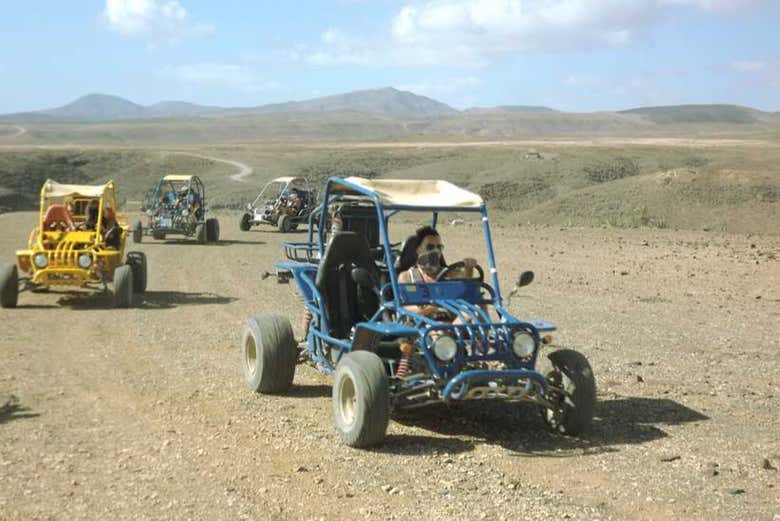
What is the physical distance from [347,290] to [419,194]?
1.05m

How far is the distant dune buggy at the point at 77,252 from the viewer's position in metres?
14.4

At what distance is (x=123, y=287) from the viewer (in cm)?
1439

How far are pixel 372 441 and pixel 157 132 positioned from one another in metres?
172

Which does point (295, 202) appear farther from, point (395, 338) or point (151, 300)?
point (395, 338)

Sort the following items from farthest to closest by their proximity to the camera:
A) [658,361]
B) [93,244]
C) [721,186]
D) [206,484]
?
[721,186], [93,244], [658,361], [206,484]

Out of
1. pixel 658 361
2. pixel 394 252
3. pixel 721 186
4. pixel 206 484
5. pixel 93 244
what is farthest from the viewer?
pixel 721 186

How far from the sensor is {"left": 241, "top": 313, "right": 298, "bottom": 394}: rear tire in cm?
876

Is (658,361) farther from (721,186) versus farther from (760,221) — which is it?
(721,186)

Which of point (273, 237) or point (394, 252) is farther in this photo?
point (273, 237)

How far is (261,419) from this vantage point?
8.00 meters

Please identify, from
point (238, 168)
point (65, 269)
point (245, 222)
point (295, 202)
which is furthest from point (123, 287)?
point (238, 168)

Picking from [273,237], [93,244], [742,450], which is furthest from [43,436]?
[273,237]

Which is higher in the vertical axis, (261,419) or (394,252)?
(394,252)

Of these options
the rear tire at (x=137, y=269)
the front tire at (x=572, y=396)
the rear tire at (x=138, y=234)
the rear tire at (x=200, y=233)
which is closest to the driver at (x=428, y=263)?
the front tire at (x=572, y=396)
